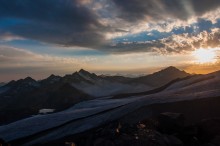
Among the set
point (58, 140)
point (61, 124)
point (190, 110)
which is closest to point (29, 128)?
point (61, 124)

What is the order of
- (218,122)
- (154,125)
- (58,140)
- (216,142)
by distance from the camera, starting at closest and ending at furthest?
(216,142), (218,122), (154,125), (58,140)

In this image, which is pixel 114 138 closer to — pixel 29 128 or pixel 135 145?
pixel 135 145

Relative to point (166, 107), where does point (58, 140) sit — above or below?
below

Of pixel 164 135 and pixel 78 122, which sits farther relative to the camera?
pixel 78 122

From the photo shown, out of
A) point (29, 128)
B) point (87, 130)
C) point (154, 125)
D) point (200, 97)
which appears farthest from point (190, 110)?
point (29, 128)

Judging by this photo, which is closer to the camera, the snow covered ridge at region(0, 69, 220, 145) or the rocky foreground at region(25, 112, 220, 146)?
the rocky foreground at region(25, 112, 220, 146)

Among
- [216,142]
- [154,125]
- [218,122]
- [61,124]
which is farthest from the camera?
[61,124]

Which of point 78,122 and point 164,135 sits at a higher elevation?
point 164,135

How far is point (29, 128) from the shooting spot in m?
80.1

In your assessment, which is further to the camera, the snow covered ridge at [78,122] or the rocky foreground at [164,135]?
the snow covered ridge at [78,122]

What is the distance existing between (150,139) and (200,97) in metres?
35.6

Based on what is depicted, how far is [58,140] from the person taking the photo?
61.9 metres

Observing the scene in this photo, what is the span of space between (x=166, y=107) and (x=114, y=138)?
115 ft

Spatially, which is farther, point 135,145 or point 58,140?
point 58,140
